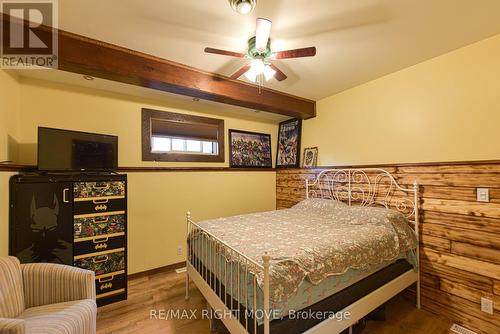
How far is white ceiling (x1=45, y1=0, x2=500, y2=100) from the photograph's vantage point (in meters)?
1.60

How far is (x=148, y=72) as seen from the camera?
87.5 inches

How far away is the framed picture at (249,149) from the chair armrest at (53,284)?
259cm

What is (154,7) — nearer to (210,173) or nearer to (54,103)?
(54,103)

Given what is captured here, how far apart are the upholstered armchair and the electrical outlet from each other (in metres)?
3.19

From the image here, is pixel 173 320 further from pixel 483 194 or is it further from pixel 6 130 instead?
pixel 483 194

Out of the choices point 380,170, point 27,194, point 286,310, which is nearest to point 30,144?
point 27,194

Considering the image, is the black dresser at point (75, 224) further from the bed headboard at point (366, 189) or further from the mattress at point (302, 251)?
the bed headboard at point (366, 189)

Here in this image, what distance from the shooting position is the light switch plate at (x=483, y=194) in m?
1.93

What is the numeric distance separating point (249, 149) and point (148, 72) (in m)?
2.21

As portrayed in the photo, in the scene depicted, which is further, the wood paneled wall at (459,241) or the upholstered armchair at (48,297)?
the wood paneled wall at (459,241)

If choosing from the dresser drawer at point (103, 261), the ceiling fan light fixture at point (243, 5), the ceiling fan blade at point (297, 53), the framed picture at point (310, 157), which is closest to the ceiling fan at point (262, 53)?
the ceiling fan blade at point (297, 53)

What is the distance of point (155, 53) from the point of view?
2.19 m

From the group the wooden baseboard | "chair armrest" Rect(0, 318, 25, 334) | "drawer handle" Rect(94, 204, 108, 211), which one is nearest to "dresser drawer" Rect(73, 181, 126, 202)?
"drawer handle" Rect(94, 204, 108, 211)

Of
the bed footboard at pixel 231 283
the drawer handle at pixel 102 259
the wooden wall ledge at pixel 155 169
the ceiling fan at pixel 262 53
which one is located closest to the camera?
the bed footboard at pixel 231 283
